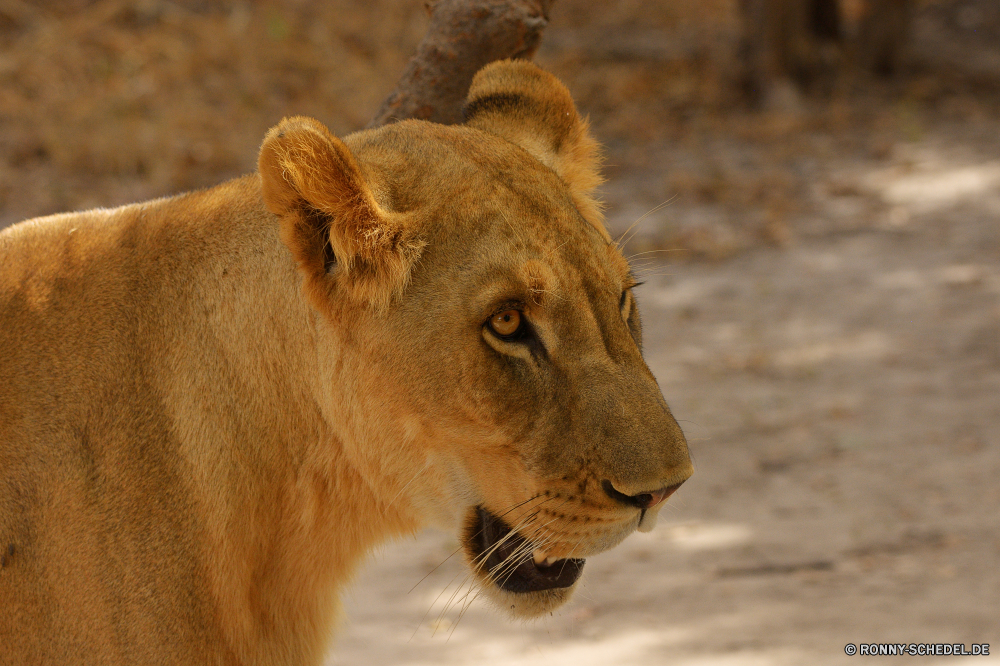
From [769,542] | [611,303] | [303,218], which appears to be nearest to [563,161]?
[611,303]

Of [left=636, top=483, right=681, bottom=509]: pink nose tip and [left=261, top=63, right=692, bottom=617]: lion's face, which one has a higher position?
[left=261, top=63, right=692, bottom=617]: lion's face

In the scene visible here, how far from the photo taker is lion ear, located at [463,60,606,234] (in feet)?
9.23

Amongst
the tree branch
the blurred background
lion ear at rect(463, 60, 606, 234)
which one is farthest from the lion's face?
the tree branch

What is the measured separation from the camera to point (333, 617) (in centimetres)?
266

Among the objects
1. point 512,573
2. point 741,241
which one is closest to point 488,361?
point 512,573

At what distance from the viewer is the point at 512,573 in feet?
8.05

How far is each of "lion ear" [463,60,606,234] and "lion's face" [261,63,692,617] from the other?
38cm

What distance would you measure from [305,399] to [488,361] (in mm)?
469

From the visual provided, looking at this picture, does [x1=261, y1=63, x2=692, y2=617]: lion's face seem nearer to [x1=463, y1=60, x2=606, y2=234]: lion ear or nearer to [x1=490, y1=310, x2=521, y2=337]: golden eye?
[x1=490, y1=310, x2=521, y2=337]: golden eye

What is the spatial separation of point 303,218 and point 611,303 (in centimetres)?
69

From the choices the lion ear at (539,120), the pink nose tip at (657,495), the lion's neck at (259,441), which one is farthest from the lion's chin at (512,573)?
the lion ear at (539,120)

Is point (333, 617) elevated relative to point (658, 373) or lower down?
elevated

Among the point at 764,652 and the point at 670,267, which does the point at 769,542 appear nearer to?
the point at 764,652

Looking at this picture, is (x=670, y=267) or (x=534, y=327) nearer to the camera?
(x=534, y=327)
